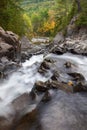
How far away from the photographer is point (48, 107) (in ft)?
30.9

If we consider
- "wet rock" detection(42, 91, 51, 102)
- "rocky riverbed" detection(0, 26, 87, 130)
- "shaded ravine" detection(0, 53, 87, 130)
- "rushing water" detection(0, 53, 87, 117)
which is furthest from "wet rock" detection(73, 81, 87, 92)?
"rushing water" detection(0, 53, 87, 117)

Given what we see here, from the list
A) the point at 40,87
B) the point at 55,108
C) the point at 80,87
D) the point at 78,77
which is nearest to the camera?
the point at 55,108

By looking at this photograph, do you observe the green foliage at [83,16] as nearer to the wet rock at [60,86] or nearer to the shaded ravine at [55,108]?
the shaded ravine at [55,108]

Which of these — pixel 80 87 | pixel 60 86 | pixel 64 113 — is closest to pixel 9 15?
pixel 60 86

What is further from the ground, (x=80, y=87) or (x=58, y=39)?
(x=58, y=39)

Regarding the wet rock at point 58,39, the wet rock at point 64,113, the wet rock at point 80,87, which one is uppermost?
Result: the wet rock at point 58,39

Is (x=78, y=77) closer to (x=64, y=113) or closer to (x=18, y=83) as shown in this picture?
(x=18, y=83)

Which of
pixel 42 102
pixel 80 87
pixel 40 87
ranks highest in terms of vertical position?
pixel 40 87

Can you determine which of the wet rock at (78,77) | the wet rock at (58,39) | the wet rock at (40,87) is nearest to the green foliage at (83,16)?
the wet rock at (58,39)

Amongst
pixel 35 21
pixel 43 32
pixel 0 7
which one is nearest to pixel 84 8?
pixel 0 7

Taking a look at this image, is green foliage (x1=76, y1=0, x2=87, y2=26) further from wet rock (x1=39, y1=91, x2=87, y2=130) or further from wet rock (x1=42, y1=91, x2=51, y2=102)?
wet rock (x1=42, y1=91, x2=51, y2=102)

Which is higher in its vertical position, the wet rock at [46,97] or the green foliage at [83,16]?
the green foliage at [83,16]

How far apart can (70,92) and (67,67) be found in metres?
5.54

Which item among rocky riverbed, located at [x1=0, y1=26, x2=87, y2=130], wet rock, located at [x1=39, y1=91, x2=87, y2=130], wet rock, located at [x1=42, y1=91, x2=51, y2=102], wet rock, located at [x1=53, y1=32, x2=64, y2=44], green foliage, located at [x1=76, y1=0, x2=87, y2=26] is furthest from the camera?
wet rock, located at [x1=53, y1=32, x2=64, y2=44]
